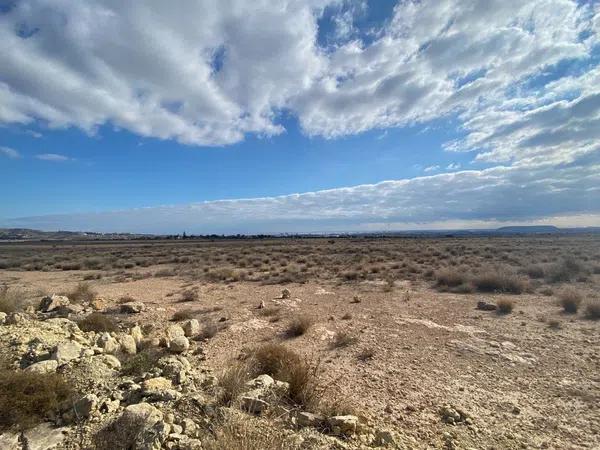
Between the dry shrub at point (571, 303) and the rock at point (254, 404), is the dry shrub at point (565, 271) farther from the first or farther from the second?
the rock at point (254, 404)

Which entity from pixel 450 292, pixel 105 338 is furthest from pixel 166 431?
pixel 450 292

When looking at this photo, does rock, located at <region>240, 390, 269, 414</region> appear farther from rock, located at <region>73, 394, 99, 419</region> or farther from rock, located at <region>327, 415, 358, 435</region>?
rock, located at <region>73, 394, 99, 419</region>

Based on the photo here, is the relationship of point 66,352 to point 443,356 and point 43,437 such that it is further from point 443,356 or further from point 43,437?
point 443,356

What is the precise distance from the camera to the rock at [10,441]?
3.88 meters

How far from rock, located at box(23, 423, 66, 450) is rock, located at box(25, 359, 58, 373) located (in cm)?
105

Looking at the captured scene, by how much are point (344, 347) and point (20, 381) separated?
20.5ft

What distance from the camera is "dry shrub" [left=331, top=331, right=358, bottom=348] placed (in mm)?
8592

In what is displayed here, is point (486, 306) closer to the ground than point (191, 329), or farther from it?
closer to the ground

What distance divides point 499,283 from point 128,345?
1518 cm

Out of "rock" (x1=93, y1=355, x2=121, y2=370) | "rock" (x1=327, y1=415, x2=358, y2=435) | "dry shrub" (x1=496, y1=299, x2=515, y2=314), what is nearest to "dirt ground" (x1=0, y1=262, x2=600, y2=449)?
"dry shrub" (x1=496, y1=299, x2=515, y2=314)

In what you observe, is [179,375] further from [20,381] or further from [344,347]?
[344,347]

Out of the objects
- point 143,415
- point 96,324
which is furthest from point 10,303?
point 143,415

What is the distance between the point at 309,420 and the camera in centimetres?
452

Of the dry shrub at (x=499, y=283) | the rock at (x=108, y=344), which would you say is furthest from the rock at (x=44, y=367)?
the dry shrub at (x=499, y=283)
